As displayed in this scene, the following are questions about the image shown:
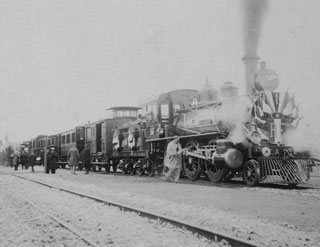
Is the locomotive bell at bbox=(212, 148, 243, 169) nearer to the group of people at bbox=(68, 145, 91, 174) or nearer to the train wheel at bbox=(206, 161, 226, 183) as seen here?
the train wheel at bbox=(206, 161, 226, 183)

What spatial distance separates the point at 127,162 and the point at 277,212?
12.6m

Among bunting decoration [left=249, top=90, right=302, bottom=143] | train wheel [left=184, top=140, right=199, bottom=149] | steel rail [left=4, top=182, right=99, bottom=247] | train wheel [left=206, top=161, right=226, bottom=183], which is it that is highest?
bunting decoration [left=249, top=90, right=302, bottom=143]

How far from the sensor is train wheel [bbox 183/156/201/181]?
13297 mm

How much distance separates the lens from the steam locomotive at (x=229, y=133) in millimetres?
11078

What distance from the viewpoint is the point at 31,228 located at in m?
5.86

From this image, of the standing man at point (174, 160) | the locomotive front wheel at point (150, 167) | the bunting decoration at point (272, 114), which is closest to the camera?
the bunting decoration at point (272, 114)

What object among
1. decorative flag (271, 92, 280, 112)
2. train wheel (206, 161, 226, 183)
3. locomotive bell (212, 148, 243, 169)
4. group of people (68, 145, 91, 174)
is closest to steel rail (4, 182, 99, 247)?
locomotive bell (212, 148, 243, 169)

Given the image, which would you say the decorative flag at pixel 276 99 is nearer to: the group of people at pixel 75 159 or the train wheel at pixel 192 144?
the train wheel at pixel 192 144

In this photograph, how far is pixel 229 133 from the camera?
11852mm

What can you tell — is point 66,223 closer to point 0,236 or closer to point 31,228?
point 31,228

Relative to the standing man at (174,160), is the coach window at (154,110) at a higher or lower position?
higher

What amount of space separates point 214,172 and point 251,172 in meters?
1.81

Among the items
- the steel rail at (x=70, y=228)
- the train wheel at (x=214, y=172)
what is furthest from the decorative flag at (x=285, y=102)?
the steel rail at (x=70, y=228)

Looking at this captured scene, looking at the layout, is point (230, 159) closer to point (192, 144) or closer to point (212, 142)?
point (212, 142)
